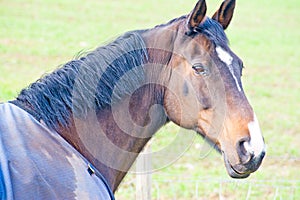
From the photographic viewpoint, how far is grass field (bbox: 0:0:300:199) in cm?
562

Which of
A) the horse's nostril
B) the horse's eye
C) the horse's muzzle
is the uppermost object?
the horse's eye

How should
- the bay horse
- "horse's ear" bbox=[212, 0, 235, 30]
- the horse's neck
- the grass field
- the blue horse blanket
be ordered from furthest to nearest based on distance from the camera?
1. the grass field
2. "horse's ear" bbox=[212, 0, 235, 30]
3. the horse's neck
4. the bay horse
5. the blue horse blanket

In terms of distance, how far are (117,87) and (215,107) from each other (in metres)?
0.53

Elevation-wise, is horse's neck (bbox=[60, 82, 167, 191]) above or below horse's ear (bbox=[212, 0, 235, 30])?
below

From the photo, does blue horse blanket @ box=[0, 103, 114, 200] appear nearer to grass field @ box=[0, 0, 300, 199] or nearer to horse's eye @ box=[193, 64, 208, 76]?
horse's eye @ box=[193, 64, 208, 76]

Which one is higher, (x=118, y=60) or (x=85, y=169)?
(x=118, y=60)

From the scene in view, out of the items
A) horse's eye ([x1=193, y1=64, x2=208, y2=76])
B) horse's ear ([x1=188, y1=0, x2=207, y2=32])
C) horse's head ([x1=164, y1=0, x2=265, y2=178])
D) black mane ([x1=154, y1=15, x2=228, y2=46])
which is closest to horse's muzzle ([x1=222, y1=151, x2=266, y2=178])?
horse's head ([x1=164, y1=0, x2=265, y2=178])

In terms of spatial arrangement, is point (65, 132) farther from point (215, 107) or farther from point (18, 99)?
point (215, 107)

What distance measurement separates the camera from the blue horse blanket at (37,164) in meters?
2.42

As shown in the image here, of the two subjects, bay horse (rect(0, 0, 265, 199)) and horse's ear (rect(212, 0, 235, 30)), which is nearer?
bay horse (rect(0, 0, 265, 199))

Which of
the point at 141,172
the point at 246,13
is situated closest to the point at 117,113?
the point at 141,172

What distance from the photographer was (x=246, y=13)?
65.0 feet

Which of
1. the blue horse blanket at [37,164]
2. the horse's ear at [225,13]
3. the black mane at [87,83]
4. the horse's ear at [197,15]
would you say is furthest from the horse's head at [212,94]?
the blue horse blanket at [37,164]

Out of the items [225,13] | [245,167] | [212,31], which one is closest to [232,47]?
[225,13]
